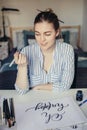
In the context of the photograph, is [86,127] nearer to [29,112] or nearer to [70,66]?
[29,112]

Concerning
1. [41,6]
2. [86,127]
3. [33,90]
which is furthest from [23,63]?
[41,6]

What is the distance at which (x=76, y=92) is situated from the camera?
1.19 m

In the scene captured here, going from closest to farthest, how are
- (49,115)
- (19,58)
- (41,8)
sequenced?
Result: (49,115) → (19,58) → (41,8)

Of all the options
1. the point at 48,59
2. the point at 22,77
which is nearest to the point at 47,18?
the point at 48,59

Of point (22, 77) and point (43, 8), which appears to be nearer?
point (22, 77)

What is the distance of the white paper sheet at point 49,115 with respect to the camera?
35.0 inches

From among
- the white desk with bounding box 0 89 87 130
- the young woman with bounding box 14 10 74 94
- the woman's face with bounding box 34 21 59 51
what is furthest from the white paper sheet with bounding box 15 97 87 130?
the woman's face with bounding box 34 21 59 51

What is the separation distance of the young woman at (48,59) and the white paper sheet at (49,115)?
0.20m

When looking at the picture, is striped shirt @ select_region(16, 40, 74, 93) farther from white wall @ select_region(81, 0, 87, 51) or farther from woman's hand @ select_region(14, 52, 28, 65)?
white wall @ select_region(81, 0, 87, 51)

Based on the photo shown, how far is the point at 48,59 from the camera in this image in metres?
1.36

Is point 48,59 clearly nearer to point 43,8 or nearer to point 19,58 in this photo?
point 19,58

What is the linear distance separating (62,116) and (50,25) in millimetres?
584

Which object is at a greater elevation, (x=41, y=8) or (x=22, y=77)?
(x=41, y=8)

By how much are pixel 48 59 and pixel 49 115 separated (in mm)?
488
